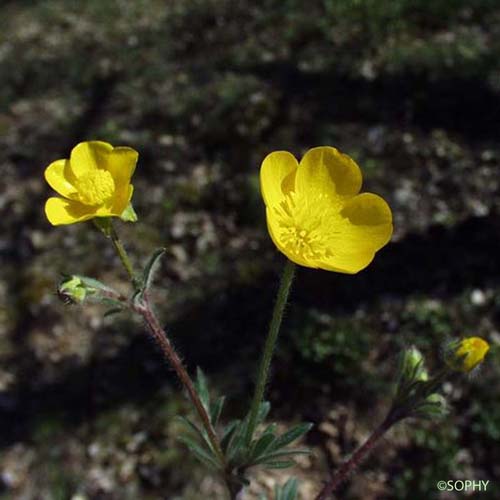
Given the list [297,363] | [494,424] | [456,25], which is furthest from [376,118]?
[494,424]

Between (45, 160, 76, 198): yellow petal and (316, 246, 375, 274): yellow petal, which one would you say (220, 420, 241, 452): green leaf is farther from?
(45, 160, 76, 198): yellow petal

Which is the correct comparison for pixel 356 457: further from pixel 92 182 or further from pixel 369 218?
pixel 92 182

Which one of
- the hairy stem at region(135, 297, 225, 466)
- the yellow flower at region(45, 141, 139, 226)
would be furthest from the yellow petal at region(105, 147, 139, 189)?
the hairy stem at region(135, 297, 225, 466)

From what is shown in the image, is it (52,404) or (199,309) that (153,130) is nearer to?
(199,309)

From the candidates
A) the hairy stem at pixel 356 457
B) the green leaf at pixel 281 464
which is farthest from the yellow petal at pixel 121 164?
the hairy stem at pixel 356 457

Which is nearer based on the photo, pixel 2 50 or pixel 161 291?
pixel 161 291
